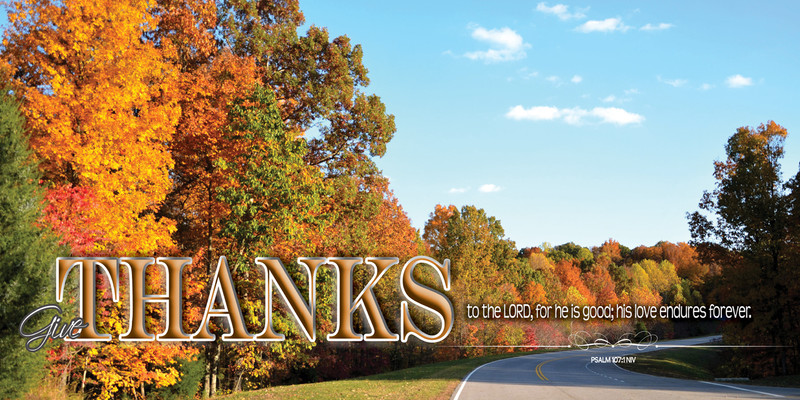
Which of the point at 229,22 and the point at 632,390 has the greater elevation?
the point at 229,22

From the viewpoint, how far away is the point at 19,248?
1580 centimetres

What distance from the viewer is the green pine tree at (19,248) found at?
50.8ft

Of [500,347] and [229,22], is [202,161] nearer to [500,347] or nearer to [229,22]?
[229,22]

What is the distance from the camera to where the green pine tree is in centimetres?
1548

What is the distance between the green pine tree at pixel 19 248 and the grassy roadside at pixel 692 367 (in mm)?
25124

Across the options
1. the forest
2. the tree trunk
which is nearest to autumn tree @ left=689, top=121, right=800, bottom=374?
the forest

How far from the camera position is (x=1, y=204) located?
52.4 feet

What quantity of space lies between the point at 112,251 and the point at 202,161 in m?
6.94

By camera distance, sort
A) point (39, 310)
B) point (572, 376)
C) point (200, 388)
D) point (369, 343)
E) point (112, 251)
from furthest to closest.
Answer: point (369, 343) → point (200, 388) → point (572, 376) → point (112, 251) → point (39, 310)

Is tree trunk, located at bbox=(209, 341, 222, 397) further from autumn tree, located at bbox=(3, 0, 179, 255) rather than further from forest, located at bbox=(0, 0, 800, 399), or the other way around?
autumn tree, located at bbox=(3, 0, 179, 255)

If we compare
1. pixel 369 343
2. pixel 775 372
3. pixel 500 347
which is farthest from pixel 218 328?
pixel 500 347

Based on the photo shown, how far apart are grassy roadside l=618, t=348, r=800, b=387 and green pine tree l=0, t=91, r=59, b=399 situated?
2512 centimetres

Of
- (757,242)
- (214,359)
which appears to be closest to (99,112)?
(214,359)

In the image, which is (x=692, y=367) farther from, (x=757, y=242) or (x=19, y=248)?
(x=19, y=248)
